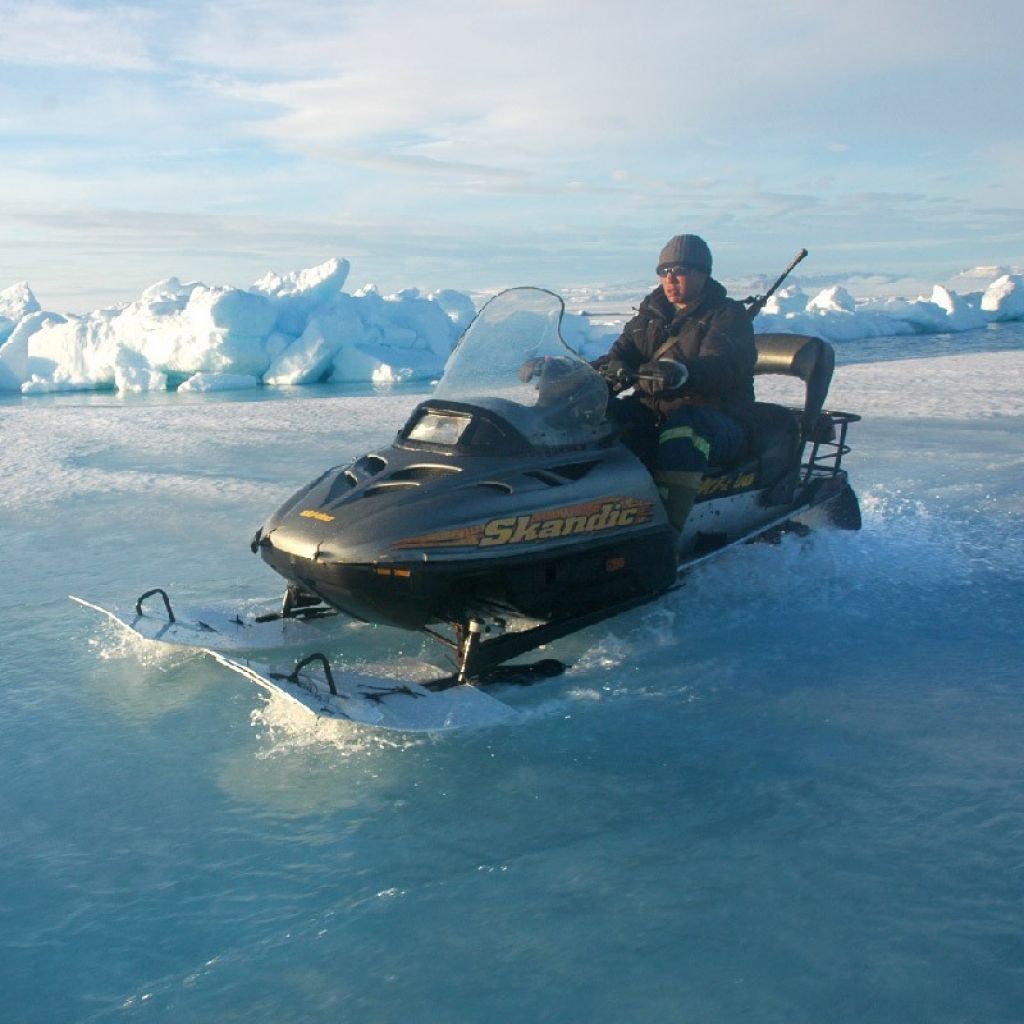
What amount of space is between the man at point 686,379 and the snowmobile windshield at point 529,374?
36cm

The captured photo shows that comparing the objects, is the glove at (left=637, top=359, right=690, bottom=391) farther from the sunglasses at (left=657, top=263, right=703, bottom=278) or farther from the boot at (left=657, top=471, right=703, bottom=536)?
the sunglasses at (left=657, top=263, right=703, bottom=278)

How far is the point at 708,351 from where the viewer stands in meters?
4.91

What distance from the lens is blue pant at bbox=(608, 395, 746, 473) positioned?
457cm

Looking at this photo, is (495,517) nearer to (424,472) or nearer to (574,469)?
(424,472)

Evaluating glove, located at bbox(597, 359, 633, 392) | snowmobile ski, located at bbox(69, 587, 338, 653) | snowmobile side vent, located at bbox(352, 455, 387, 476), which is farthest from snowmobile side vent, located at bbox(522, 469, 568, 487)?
snowmobile ski, located at bbox(69, 587, 338, 653)

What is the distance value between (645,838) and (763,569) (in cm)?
286

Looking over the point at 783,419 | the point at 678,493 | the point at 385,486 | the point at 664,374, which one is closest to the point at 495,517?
the point at 385,486

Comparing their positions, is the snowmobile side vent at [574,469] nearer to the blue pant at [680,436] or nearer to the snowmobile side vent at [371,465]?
the blue pant at [680,436]

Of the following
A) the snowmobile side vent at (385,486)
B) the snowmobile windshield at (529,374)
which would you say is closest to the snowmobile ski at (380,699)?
the snowmobile side vent at (385,486)

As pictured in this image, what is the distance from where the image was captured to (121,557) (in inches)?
234

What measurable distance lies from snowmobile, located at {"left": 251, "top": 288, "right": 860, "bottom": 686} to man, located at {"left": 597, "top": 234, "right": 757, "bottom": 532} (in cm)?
25

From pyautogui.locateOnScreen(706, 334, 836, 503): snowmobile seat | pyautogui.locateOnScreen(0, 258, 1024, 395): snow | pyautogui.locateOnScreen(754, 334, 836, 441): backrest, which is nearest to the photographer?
pyautogui.locateOnScreen(706, 334, 836, 503): snowmobile seat

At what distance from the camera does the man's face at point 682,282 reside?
16.7 feet

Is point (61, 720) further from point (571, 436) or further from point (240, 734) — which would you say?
point (571, 436)
